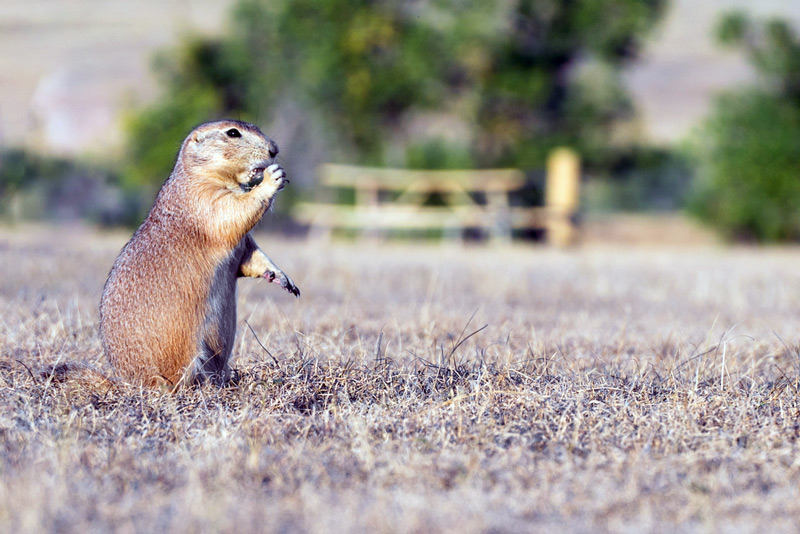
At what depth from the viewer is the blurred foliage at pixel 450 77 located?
22.3 meters

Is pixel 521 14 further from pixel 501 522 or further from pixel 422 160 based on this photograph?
pixel 501 522

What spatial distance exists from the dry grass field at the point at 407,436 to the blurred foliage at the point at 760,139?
45.9 feet

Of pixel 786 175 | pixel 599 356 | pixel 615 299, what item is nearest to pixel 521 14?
pixel 786 175

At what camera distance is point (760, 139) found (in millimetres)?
18609

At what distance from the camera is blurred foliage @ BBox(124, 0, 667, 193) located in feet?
73.0

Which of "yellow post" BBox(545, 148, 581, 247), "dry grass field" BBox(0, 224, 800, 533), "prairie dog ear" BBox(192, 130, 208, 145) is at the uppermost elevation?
"prairie dog ear" BBox(192, 130, 208, 145)

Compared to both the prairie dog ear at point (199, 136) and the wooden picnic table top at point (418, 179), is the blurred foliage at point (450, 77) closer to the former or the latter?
the wooden picnic table top at point (418, 179)

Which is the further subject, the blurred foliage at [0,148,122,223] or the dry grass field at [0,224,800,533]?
the blurred foliage at [0,148,122,223]

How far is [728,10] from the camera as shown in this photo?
18.6 meters

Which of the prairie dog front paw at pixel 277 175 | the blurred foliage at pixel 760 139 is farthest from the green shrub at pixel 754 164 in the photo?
the prairie dog front paw at pixel 277 175

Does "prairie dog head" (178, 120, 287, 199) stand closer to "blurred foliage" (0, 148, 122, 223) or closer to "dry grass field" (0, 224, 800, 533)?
"dry grass field" (0, 224, 800, 533)

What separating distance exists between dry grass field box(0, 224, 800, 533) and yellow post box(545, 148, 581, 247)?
13581mm

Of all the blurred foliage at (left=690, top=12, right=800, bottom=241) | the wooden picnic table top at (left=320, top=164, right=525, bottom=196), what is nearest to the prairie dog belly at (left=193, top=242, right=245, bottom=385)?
the wooden picnic table top at (left=320, top=164, right=525, bottom=196)

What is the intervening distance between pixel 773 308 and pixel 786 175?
11950 mm
